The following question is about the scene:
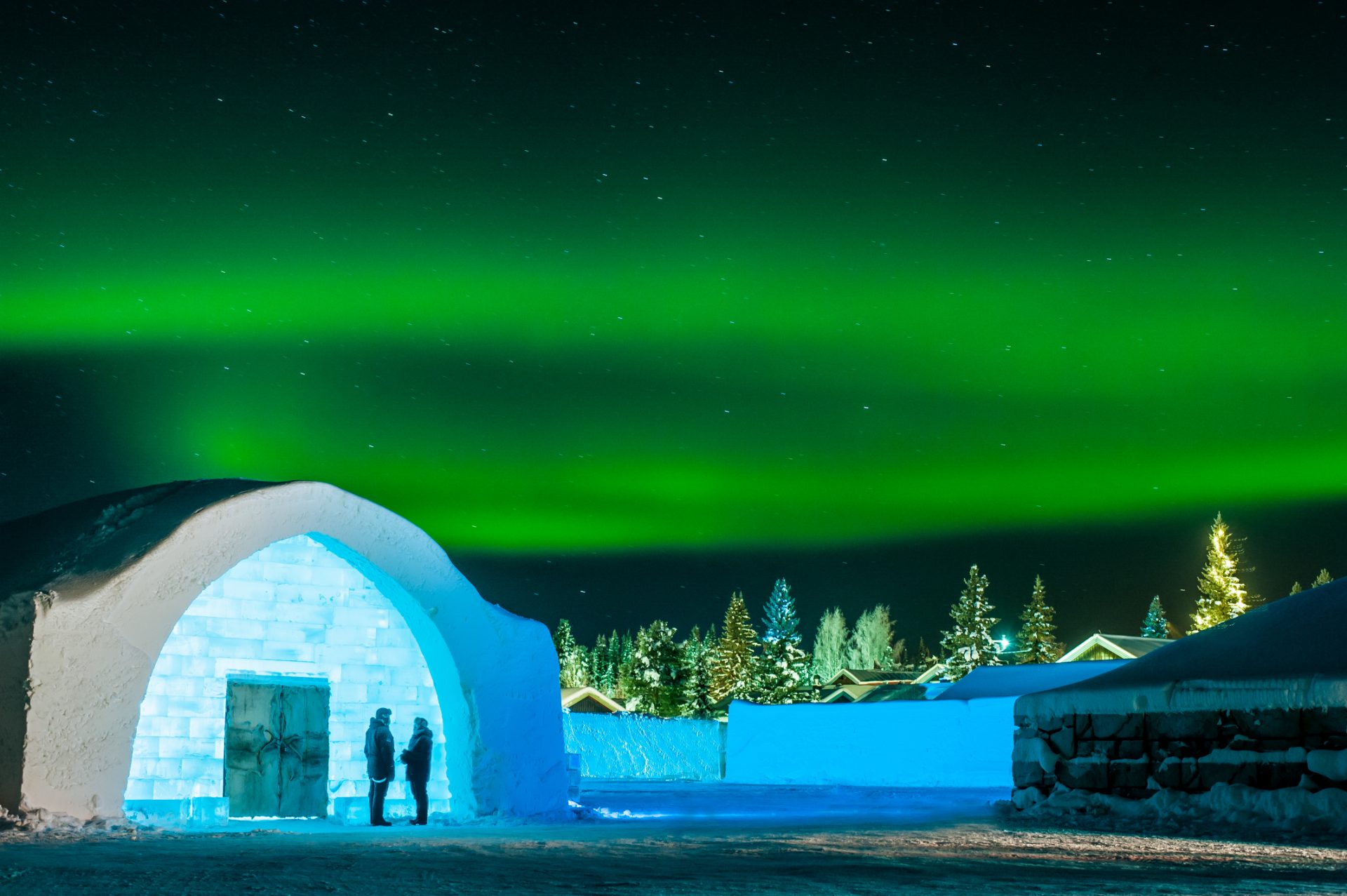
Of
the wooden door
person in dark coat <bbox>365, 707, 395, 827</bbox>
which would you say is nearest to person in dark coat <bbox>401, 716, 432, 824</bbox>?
person in dark coat <bbox>365, 707, 395, 827</bbox>

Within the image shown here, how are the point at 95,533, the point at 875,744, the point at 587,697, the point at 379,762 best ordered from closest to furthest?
the point at 95,533, the point at 379,762, the point at 875,744, the point at 587,697

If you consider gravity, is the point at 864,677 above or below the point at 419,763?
above

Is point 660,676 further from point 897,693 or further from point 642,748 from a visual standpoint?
point 642,748

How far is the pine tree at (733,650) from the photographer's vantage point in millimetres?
72188

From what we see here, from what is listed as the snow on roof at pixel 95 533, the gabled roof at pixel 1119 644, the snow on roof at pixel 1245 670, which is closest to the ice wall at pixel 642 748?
the gabled roof at pixel 1119 644

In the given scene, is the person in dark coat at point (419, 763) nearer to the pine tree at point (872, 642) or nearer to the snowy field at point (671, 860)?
the snowy field at point (671, 860)

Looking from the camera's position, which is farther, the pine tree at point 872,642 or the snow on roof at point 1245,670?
the pine tree at point 872,642

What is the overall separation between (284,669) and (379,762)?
144 cm

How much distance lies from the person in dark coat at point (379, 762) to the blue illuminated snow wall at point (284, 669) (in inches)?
26.5

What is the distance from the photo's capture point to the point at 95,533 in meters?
12.6

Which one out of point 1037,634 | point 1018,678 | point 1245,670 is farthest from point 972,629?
point 1245,670

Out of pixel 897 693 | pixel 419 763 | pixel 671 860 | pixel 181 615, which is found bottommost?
pixel 671 860

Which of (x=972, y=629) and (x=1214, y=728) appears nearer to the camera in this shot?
(x=1214, y=728)

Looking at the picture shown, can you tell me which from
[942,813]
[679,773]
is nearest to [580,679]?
[679,773]
